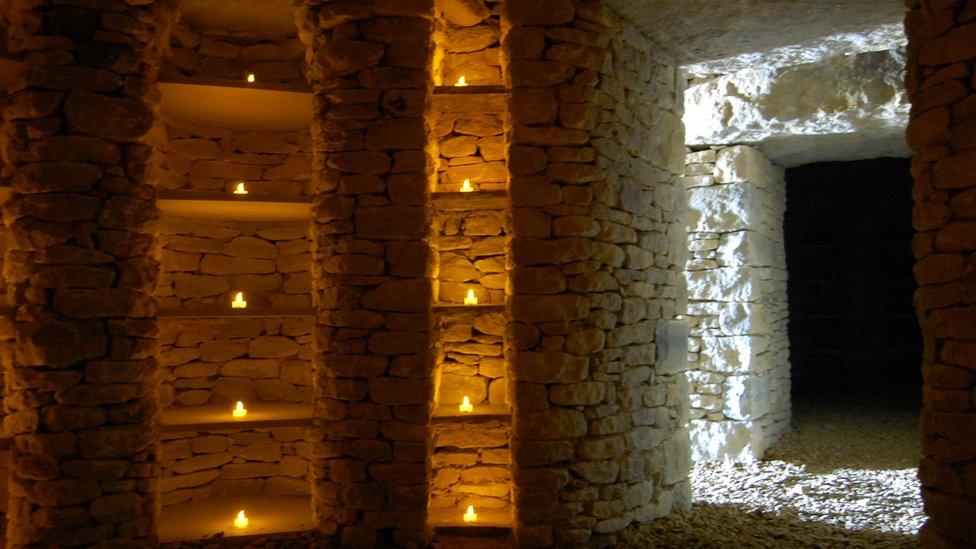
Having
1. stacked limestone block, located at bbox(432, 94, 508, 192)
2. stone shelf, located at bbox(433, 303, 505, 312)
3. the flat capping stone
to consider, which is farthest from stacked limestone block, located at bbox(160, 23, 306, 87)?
stone shelf, located at bbox(433, 303, 505, 312)

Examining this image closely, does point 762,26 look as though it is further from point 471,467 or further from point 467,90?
point 471,467

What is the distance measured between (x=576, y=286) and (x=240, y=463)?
269cm

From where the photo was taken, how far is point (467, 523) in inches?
164

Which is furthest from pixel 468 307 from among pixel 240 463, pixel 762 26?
pixel 762 26

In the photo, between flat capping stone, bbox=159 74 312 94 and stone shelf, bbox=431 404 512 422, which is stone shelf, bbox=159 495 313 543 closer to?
stone shelf, bbox=431 404 512 422

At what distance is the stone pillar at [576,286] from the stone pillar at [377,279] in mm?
565

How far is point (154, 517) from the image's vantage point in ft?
12.1

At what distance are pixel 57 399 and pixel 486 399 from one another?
2.54 m

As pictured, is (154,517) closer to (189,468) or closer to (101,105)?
(189,468)

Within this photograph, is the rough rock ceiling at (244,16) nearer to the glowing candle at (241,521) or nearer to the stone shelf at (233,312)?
the stone shelf at (233,312)

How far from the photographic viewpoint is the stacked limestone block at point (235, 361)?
4.63m

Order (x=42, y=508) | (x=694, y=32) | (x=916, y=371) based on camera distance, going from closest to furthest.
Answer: (x=42, y=508)
(x=694, y=32)
(x=916, y=371)

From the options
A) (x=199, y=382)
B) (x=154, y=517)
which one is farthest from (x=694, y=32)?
(x=154, y=517)

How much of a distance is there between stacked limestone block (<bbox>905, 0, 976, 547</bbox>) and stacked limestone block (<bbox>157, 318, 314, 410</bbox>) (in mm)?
3758
